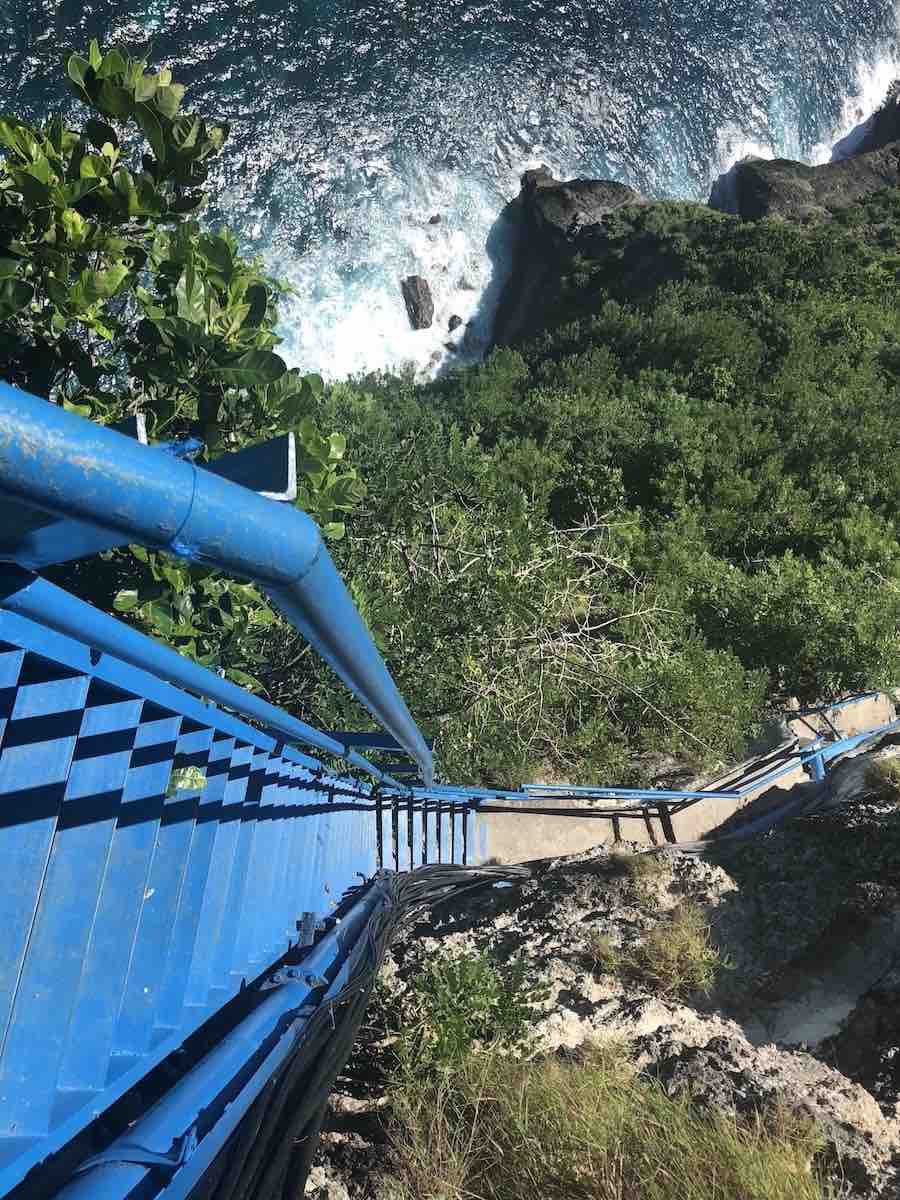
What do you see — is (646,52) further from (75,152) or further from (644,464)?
(75,152)

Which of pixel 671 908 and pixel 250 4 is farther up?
pixel 250 4

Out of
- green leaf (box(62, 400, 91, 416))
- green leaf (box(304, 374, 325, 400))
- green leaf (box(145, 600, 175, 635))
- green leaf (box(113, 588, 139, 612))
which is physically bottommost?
green leaf (box(145, 600, 175, 635))

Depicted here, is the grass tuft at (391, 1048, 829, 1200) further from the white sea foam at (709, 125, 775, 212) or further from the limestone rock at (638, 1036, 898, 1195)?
the white sea foam at (709, 125, 775, 212)

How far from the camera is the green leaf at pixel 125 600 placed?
9.05 ft

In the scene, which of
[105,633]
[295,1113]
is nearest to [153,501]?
[105,633]

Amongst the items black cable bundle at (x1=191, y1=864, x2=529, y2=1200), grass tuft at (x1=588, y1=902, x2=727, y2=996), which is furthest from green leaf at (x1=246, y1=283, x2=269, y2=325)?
grass tuft at (x1=588, y1=902, x2=727, y2=996)

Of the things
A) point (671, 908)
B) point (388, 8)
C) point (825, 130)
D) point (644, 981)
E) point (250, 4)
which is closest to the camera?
point (644, 981)

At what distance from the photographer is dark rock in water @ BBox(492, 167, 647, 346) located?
21.9 m

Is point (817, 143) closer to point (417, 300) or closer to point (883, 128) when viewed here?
point (883, 128)

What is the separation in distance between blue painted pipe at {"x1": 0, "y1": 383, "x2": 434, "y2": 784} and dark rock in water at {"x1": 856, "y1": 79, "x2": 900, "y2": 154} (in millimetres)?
32043

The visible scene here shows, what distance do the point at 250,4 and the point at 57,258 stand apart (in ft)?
70.9

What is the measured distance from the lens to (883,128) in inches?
1106

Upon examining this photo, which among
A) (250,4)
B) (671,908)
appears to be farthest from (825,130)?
(671,908)

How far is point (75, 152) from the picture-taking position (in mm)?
2645
